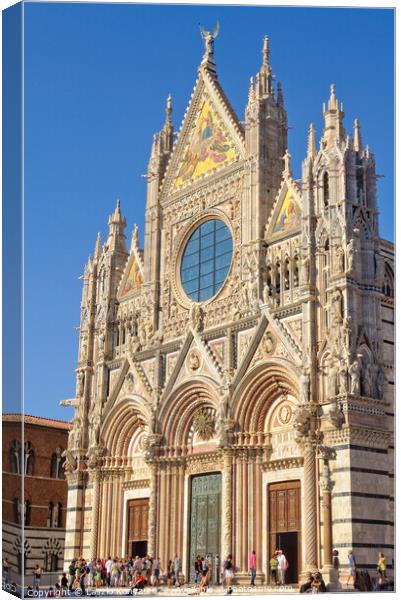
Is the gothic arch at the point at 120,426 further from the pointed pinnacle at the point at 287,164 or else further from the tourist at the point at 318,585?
the tourist at the point at 318,585

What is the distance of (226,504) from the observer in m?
25.3

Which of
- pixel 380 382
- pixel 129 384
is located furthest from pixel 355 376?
pixel 129 384

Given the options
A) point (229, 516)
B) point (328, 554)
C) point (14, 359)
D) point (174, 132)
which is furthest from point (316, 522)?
point (174, 132)

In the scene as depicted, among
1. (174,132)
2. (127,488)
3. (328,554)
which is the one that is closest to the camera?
(328,554)

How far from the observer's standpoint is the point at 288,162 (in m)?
27.2

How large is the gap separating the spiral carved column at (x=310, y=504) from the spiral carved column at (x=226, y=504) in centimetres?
290

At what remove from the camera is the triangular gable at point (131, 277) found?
32.8 m

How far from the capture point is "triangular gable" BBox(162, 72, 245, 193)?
29.8 m

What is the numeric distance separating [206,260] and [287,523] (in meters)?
9.19

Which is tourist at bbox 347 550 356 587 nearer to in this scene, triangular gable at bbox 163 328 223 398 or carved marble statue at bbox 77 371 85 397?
triangular gable at bbox 163 328 223 398

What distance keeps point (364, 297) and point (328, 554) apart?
6.62 meters

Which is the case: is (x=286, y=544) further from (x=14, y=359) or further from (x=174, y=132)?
(x=174, y=132)

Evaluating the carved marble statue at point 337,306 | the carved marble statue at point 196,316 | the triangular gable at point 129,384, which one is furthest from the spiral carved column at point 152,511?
the carved marble statue at point 337,306

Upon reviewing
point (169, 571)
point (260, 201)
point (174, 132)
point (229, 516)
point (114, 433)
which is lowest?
point (169, 571)
